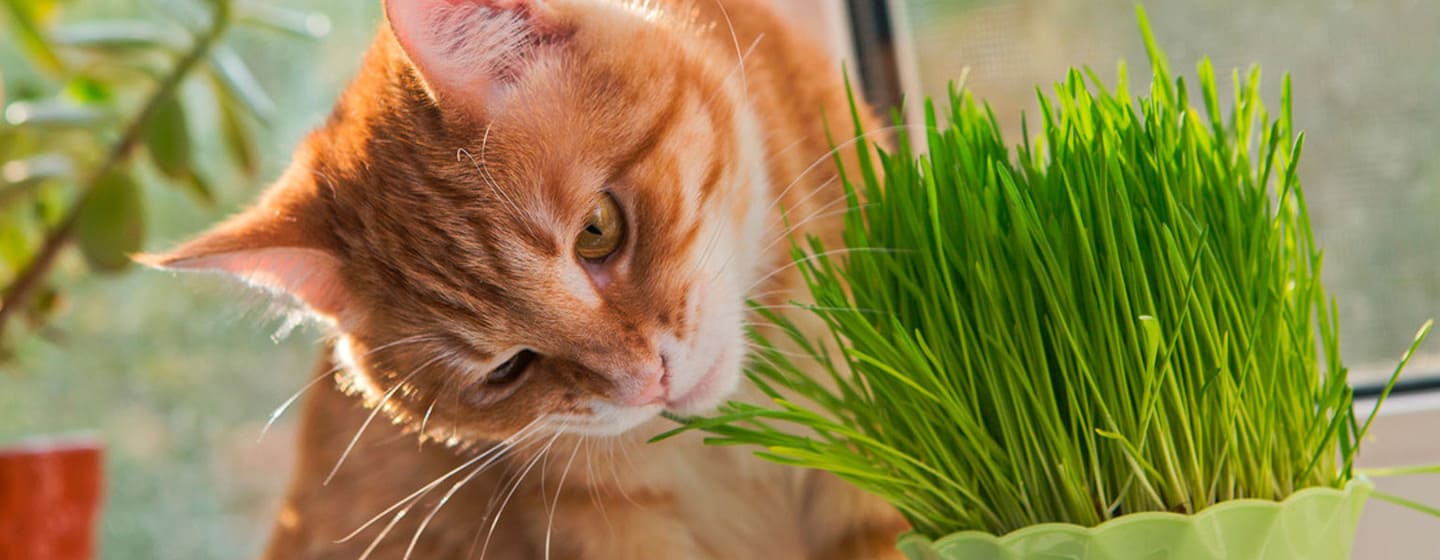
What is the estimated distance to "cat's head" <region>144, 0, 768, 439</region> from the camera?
77cm

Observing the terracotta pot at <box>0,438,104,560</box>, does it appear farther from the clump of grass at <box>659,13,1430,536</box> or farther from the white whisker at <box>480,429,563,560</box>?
the clump of grass at <box>659,13,1430,536</box>

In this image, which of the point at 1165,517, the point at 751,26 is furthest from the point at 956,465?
the point at 751,26

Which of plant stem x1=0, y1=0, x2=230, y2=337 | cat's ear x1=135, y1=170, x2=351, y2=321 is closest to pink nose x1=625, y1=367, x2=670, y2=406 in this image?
cat's ear x1=135, y1=170, x2=351, y2=321

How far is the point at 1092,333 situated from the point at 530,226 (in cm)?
37

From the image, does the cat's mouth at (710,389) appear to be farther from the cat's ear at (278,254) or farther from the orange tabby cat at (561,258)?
the cat's ear at (278,254)

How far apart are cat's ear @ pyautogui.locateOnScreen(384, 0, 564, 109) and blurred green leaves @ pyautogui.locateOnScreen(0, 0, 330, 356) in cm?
45

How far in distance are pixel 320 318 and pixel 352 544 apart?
0.72ft

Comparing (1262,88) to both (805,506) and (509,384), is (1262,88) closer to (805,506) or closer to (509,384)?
(805,506)

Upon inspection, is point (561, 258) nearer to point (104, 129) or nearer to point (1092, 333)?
point (1092, 333)

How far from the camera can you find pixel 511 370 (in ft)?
2.76

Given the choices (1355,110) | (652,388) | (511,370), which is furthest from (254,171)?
(1355,110)

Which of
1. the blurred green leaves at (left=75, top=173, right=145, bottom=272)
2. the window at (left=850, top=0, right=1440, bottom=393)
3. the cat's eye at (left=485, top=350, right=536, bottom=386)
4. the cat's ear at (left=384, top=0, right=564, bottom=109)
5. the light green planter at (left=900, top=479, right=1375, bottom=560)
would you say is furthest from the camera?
the blurred green leaves at (left=75, top=173, right=145, bottom=272)

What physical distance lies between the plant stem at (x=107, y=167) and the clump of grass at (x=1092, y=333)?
2.66 feet

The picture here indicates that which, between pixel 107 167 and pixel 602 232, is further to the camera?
pixel 107 167
